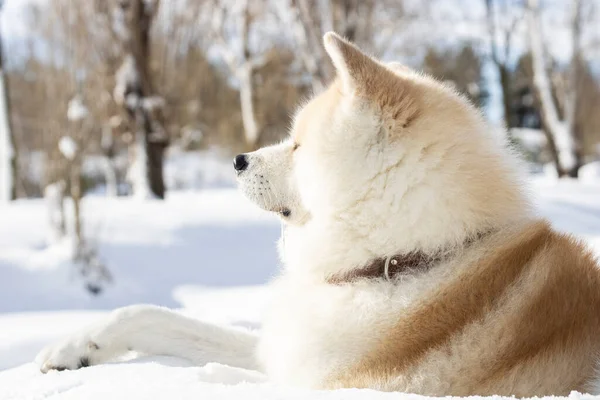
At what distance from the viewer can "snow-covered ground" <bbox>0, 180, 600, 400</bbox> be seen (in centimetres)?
179

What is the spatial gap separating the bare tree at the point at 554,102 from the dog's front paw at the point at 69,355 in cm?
1318

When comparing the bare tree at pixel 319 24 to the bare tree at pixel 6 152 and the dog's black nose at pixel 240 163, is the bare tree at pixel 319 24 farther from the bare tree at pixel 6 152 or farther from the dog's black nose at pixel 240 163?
the dog's black nose at pixel 240 163

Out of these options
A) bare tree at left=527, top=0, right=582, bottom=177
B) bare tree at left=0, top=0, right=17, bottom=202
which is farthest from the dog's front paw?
bare tree at left=527, top=0, right=582, bottom=177

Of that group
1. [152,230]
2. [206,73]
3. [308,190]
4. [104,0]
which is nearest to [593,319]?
[308,190]

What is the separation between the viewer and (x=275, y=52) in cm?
2109

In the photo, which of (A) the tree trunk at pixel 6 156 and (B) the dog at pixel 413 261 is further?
(A) the tree trunk at pixel 6 156

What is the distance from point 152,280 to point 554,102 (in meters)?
11.3

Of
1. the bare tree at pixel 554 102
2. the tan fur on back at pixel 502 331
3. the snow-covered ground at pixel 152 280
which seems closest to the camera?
the tan fur on back at pixel 502 331

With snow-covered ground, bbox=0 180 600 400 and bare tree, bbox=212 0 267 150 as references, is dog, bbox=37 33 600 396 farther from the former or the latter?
bare tree, bbox=212 0 267 150

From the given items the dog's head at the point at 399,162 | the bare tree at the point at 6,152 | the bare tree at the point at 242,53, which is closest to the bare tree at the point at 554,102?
the bare tree at the point at 242,53

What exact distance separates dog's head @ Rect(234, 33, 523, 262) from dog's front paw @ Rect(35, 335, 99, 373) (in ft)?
3.31

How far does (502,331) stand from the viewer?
5.24ft

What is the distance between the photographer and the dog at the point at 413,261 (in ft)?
5.18

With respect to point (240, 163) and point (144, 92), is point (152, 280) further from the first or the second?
point (144, 92)
